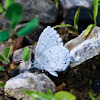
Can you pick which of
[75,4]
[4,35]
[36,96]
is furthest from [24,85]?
[75,4]

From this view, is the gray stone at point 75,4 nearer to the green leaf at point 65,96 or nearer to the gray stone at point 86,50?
the gray stone at point 86,50

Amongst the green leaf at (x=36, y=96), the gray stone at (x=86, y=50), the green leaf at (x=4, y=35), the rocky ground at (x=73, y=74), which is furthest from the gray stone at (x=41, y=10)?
the green leaf at (x=4, y=35)

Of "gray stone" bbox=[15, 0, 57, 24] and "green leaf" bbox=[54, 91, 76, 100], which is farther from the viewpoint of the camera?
"gray stone" bbox=[15, 0, 57, 24]

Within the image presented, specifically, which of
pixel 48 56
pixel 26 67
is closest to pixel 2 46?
pixel 26 67

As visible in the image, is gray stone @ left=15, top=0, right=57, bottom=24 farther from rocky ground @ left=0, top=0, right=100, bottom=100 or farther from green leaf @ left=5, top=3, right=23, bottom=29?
green leaf @ left=5, top=3, right=23, bottom=29

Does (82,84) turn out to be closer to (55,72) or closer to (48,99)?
(55,72)

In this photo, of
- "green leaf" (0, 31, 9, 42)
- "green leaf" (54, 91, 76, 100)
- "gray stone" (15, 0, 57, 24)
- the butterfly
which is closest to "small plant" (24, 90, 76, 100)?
"green leaf" (54, 91, 76, 100)
